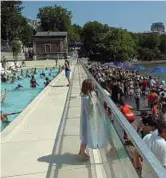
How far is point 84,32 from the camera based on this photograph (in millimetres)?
149875

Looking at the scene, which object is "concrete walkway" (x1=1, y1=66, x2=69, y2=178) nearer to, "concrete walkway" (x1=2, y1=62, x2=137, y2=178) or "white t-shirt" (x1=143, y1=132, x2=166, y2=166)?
"concrete walkway" (x1=2, y1=62, x2=137, y2=178)

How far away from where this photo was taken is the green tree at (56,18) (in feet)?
453

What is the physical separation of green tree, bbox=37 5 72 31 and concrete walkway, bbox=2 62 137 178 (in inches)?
5094

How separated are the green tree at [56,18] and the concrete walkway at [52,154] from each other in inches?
5094

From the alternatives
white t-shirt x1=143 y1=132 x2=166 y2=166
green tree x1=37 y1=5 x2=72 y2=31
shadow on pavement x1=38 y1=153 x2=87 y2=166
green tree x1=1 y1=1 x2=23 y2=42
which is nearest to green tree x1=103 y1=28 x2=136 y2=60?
green tree x1=37 y1=5 x2=72 y2=31

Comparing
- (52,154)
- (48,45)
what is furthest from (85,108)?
(48,45)

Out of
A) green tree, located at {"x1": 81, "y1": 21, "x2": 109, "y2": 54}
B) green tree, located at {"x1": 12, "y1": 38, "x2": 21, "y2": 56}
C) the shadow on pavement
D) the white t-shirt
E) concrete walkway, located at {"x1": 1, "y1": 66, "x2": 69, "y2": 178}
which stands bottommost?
concrete walkway, located at {"x1": 1, "y1": 66, "x2": 69, "y2": 178}

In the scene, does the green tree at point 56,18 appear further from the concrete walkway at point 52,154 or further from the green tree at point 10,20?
the concrete walkway at point 52,154

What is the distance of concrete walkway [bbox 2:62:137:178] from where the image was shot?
5895 millimetres

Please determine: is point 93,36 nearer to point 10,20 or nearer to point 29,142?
point 10,20

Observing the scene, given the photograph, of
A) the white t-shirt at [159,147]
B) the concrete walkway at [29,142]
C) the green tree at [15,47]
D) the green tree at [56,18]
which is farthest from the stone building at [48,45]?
the white t-shirt at [159,147]

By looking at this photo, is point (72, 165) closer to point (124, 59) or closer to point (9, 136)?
point (9, 136)

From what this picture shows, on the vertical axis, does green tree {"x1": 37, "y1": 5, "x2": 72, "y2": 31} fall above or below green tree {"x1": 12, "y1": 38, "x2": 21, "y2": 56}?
above

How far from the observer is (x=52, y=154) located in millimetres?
7320
